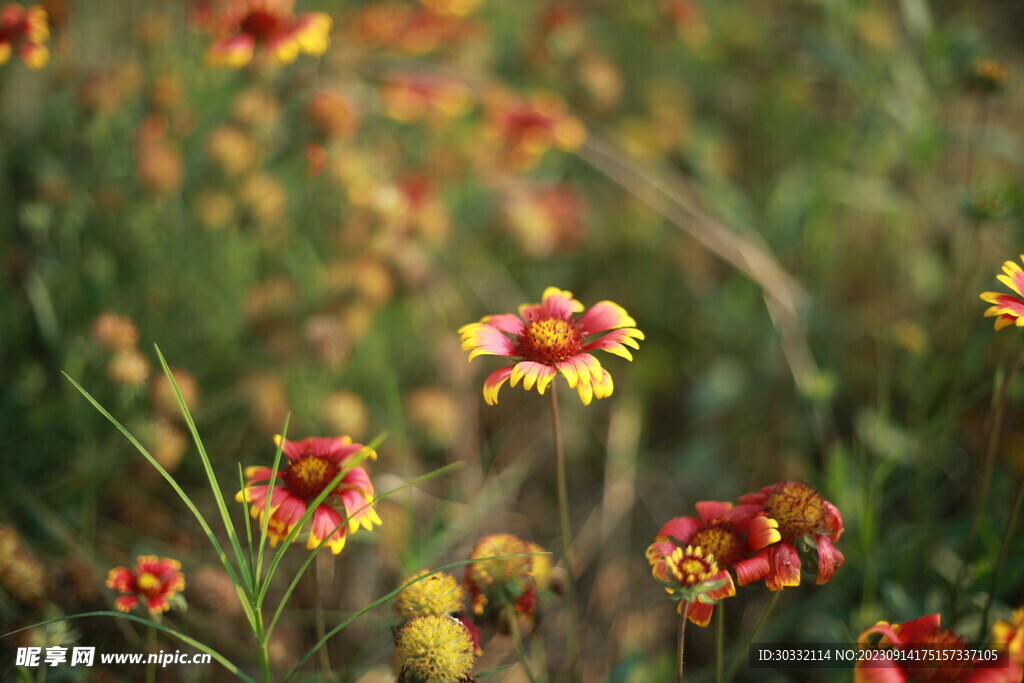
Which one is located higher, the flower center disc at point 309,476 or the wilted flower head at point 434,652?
the flower center disc at point 309,476

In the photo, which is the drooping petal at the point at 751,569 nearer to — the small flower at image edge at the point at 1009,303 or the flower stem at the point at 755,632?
the flower stem at the point at 755,632

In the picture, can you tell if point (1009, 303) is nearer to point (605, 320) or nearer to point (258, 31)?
point (605, 320)

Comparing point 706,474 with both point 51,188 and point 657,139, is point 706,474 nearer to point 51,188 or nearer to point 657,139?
point 657,139

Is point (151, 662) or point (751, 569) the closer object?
point (751, 569)

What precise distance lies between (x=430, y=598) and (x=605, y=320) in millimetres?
506

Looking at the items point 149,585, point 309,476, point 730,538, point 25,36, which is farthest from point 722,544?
point 25,36

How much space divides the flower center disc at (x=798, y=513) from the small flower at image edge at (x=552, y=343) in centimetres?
29

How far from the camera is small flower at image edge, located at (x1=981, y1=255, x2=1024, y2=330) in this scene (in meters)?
0.99

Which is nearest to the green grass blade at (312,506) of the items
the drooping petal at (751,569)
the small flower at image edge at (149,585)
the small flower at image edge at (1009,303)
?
the small flower at image edge at (149,585)

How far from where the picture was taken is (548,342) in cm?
112

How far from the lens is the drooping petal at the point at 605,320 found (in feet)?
3.84

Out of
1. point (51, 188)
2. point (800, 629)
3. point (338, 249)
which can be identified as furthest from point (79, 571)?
point (800, 629)

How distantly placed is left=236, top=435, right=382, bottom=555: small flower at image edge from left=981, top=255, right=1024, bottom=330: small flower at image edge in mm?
888

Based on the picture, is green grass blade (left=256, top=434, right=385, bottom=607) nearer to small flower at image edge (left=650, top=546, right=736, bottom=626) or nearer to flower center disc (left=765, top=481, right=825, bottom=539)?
small flower at image edge (left=650, top=546, right=736, bottom=626)
